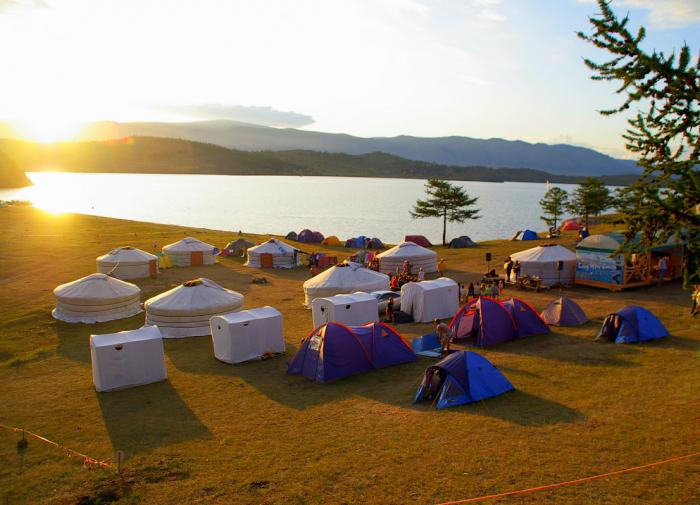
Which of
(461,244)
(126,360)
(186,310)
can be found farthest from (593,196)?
(126,360)

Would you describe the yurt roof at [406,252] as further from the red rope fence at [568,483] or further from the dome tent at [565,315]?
the red rope fence at [568,483]

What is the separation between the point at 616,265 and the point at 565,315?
7144 millimetres

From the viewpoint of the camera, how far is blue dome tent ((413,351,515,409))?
1176cm

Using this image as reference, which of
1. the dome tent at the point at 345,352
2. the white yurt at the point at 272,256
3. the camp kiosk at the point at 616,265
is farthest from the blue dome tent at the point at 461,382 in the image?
the white yurt at the point at 272,256

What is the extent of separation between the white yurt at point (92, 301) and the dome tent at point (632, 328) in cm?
1777

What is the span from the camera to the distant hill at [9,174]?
169750 mm

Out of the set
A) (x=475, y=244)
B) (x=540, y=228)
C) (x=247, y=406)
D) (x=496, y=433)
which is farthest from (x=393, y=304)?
(x=540, y=228)

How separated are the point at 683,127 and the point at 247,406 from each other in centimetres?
1022

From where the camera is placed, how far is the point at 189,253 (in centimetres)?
3400

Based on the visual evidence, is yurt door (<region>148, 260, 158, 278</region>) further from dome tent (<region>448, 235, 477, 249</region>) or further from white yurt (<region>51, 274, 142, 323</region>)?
dome tent (<region>448, 235, 477, 249</region>)

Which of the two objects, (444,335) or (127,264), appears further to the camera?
(127,264)

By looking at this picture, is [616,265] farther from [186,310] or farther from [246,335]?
[186,310]

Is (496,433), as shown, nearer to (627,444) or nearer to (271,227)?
(627,444)

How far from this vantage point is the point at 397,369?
14.7 meters
